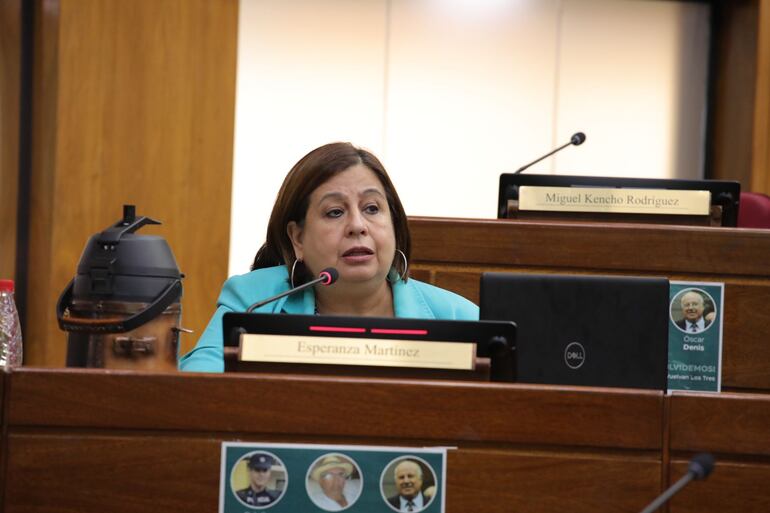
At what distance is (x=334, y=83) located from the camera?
216 inches

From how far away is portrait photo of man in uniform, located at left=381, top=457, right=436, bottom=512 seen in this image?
1323mm

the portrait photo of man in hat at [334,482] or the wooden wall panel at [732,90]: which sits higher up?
the wooden wall panel at [732,90]

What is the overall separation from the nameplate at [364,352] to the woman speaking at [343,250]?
3.01ft

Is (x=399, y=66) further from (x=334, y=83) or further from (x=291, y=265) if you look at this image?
(x=291, y=265)

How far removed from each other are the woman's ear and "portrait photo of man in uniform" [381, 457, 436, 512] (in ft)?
4.23

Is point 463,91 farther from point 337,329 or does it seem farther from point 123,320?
point 337,329

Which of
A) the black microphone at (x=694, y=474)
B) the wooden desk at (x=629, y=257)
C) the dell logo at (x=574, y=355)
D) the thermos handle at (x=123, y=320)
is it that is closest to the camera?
the black microphone at (x=694, y=474)

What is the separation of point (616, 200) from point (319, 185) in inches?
28.5

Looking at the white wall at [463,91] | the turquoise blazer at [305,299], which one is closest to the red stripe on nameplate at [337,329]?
the turquoise blazer at [305,299]

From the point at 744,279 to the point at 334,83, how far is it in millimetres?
3249

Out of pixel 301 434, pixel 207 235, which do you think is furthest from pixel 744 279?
pixel 207 235

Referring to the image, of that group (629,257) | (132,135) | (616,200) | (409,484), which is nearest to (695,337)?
(629,257)

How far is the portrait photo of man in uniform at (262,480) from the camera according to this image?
1.33m

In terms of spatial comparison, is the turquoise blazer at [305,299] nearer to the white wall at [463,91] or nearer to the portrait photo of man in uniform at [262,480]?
the portrait photo of man in uniform at [262,480]
